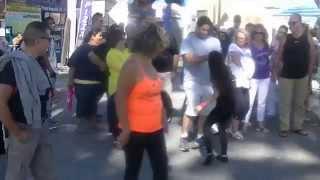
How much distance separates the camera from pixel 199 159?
8.03m

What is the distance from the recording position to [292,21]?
948 centimetres

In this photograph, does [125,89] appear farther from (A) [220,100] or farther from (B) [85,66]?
(B) [85,66]

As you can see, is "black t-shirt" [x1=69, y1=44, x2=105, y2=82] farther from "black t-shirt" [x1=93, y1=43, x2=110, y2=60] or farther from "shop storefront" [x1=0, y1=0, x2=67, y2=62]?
"shop storefront" [x1=0, y1=0, x2=67, y2=62]

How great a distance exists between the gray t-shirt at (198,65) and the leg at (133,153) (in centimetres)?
348

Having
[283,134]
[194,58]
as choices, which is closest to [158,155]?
[194,58]

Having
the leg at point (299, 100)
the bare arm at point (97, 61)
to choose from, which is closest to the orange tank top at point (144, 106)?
the bare arm at point (97, 61)

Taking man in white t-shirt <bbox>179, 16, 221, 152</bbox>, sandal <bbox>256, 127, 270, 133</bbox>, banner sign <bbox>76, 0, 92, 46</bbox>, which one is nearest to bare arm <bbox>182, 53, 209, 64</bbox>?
man in white t-shirt <bbox>179, 16, 221, 152</bbox>

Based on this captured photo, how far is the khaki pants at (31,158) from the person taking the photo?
4863 mm

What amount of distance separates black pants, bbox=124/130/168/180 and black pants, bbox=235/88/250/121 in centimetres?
295

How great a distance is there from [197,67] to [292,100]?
2061mm

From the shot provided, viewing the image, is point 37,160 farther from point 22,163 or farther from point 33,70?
point 33,70

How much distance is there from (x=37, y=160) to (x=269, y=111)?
6780 mm

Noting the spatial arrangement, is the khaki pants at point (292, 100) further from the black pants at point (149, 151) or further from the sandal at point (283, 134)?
the black pants at point (149, 151)

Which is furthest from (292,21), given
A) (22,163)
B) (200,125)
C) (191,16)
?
(191,16)
